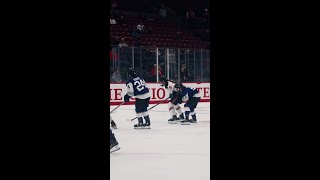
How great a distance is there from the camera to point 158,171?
3.53m

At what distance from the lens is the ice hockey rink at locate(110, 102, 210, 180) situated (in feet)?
11.3

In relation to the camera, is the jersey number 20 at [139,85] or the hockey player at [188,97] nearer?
the jersey number 20 at [139,85]

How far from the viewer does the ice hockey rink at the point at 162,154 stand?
11.3 ft

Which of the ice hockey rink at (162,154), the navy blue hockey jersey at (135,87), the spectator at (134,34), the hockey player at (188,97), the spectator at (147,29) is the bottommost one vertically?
the ice hockey rink at (162,154)

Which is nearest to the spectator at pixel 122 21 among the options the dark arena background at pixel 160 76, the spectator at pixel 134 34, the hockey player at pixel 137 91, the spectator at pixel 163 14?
A: the dark arena background at pixel 160 76

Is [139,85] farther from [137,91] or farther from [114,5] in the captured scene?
[114,5]

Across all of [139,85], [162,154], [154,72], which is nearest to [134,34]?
[154,72]

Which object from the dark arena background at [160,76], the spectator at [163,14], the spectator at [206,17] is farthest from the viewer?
the spectator at [206,17]

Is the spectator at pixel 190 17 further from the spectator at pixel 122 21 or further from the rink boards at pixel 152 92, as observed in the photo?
the rink boards at pixel 152 92

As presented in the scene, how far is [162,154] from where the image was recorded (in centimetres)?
443

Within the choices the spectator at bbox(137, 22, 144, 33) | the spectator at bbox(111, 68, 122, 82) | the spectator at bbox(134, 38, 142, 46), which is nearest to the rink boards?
the spectator at bbox(111, 68, 122, 82)
